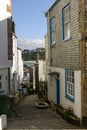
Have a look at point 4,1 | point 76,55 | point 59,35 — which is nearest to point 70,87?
point 76,55

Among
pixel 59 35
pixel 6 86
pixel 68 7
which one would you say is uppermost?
pixel 68 7

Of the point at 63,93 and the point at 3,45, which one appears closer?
the point at 63,93

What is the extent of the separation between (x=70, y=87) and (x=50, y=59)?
20.1 ft

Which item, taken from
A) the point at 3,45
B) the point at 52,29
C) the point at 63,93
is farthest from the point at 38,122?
the point at 52,29

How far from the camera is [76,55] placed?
1385cm

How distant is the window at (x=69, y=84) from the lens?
14.9m

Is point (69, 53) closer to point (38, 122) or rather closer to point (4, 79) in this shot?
point (38, 122)

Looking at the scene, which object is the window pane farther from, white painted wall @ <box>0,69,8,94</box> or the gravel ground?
white painted wall @ <box>0,69,8,94</box>

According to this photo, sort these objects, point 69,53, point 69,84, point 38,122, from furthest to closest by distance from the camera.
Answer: point 69,84
point 69,53
point 38,122

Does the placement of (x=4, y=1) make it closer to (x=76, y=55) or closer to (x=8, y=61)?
(x=8, y=61)

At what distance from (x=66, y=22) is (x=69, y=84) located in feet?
11.3

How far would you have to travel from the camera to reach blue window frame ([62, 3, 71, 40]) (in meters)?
15.6

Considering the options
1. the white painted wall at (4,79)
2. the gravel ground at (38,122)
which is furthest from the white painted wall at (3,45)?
the gravel ground at (38,122)

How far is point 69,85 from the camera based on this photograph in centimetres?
1565
